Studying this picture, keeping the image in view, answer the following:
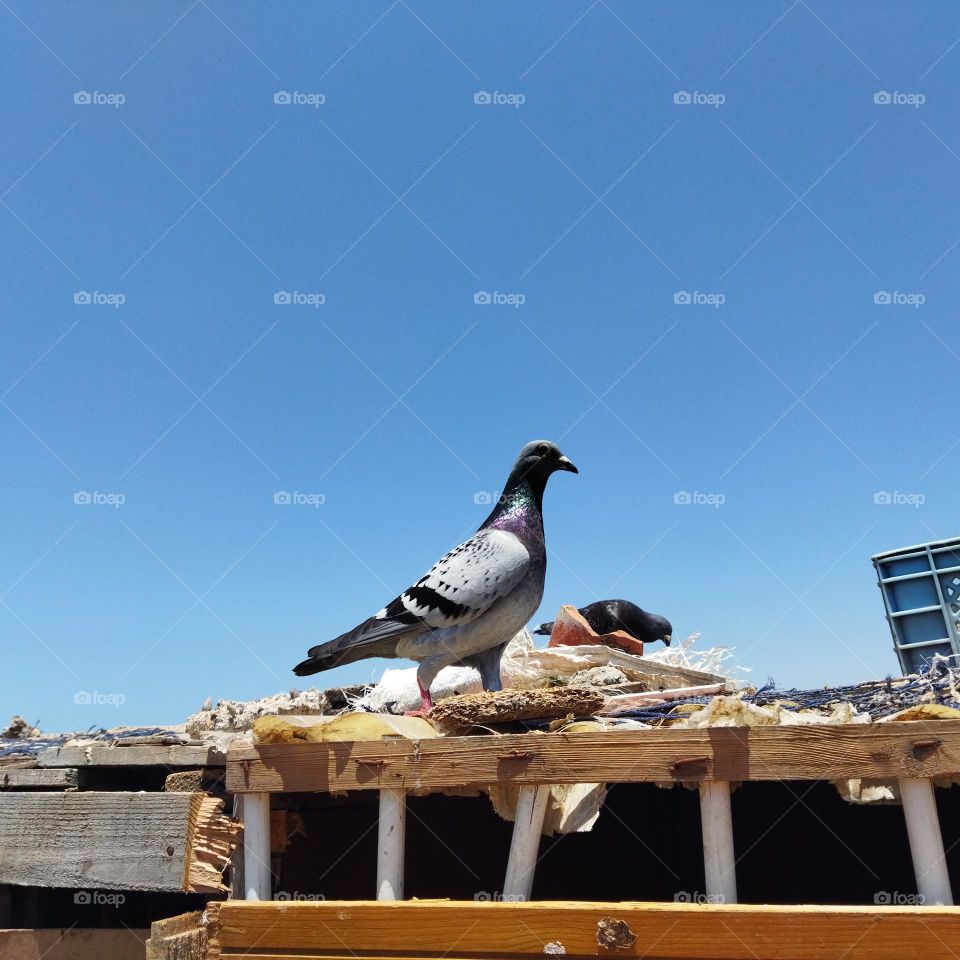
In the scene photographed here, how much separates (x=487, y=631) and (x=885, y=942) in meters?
2.87

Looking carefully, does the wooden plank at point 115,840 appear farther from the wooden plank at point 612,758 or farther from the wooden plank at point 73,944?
the wooden plank at point 73,944

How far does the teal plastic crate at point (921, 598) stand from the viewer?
288 inches

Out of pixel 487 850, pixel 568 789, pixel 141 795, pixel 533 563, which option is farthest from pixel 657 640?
pixel 141 795

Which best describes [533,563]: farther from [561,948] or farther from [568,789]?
[561,948]

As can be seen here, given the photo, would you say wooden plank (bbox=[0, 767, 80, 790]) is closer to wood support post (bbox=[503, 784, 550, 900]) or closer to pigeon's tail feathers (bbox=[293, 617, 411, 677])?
pigeon's tail feathers (bbox=[293, 617, 411, 677])

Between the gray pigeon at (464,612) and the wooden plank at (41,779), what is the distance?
154 cm

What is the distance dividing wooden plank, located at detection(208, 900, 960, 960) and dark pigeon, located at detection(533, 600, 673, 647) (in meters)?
4.32

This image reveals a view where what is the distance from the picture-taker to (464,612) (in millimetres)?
5484

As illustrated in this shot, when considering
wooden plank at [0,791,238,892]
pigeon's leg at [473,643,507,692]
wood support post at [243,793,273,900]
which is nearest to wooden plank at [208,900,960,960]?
wood support post at [243,793,273,900]

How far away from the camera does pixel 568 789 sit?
3762 millimetres

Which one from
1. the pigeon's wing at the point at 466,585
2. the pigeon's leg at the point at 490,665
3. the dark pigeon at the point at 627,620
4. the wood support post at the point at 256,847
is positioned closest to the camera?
the wood support post at the point at 256,847

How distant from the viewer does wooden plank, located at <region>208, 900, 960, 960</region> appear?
316 cm

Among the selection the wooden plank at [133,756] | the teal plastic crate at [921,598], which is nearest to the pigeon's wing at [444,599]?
the wooden plank at [133,756]

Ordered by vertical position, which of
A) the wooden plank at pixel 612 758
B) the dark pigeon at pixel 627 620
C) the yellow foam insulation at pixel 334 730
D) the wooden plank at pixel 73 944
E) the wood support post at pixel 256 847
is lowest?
the wooden plank at pixel 73 944
